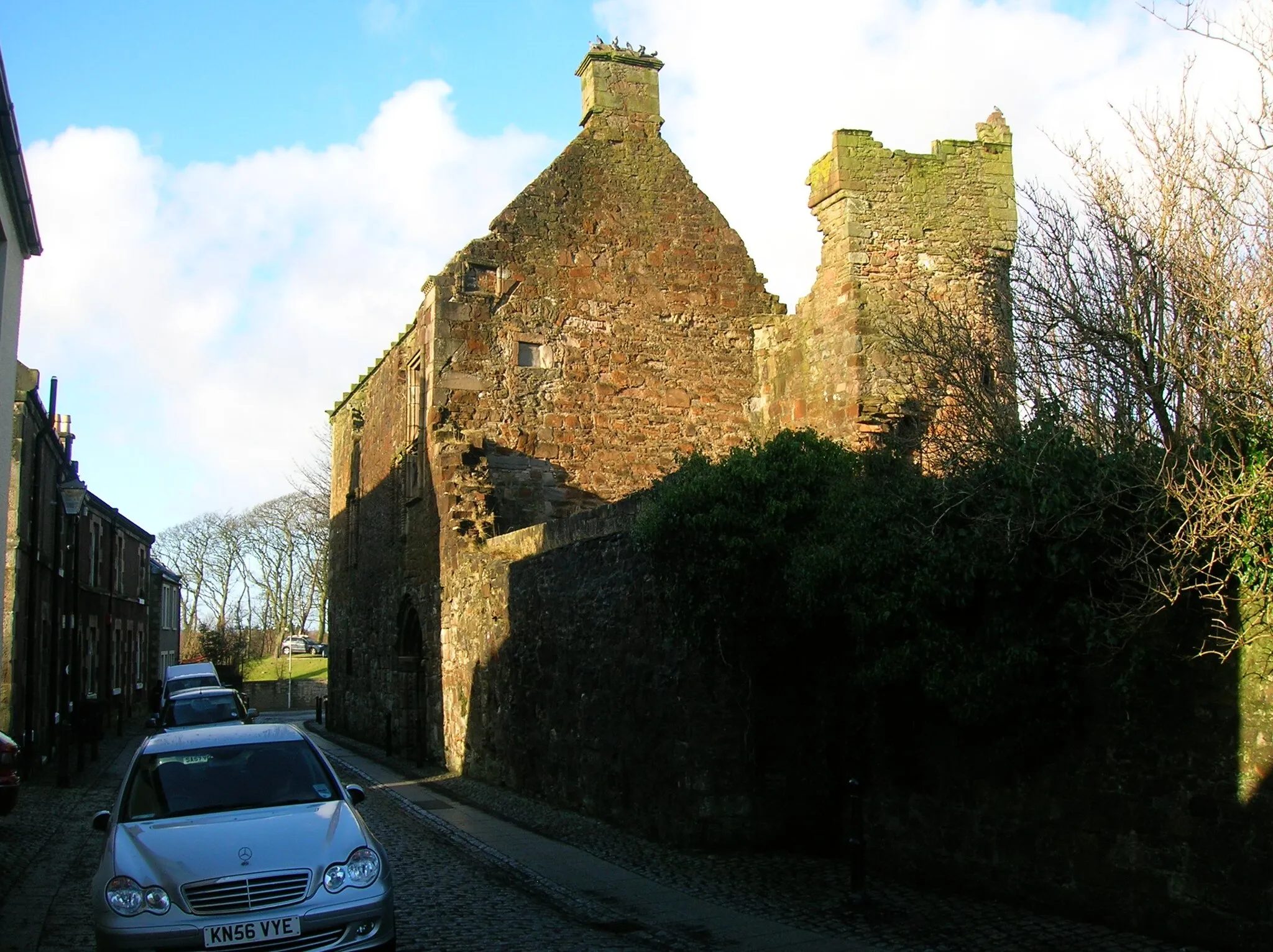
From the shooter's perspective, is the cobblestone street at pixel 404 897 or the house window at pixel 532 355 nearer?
the cobblestone street at pixel 404 897

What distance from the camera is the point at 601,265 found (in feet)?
65.4

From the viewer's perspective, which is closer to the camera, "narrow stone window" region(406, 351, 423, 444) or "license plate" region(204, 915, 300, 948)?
"license plate" region(204, 915, 300, 948)

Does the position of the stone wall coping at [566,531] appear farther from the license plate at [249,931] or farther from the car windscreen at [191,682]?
the car windscreen at [191,682]

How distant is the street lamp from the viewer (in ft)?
60.0

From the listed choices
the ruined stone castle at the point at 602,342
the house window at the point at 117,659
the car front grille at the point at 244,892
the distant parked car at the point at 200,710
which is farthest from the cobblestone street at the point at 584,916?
the house window at the point at 117,659

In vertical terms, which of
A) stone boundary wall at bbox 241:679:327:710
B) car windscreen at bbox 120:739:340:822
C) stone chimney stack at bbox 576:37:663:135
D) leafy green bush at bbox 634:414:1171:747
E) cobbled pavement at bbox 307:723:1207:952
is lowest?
stone boundary wall at bbox 241:679:327:710

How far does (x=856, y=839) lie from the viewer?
8438 millimetres

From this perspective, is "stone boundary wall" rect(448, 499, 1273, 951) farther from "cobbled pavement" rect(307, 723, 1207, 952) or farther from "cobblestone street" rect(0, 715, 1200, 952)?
"cobblestone street" rect(0, 715, 1200, 952)

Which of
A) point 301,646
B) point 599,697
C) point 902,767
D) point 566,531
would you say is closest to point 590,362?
point 566,531

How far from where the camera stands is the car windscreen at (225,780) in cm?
753

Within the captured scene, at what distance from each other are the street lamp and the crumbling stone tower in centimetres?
1220

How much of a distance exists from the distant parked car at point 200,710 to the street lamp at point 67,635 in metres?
1.69

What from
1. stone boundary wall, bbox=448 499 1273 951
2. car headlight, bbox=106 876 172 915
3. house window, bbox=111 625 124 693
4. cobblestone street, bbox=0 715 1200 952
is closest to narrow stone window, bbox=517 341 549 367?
stone boundary wall, bbox=448 499 1273 951

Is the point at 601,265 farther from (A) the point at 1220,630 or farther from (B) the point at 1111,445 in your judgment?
(A) the point at 1220,630
